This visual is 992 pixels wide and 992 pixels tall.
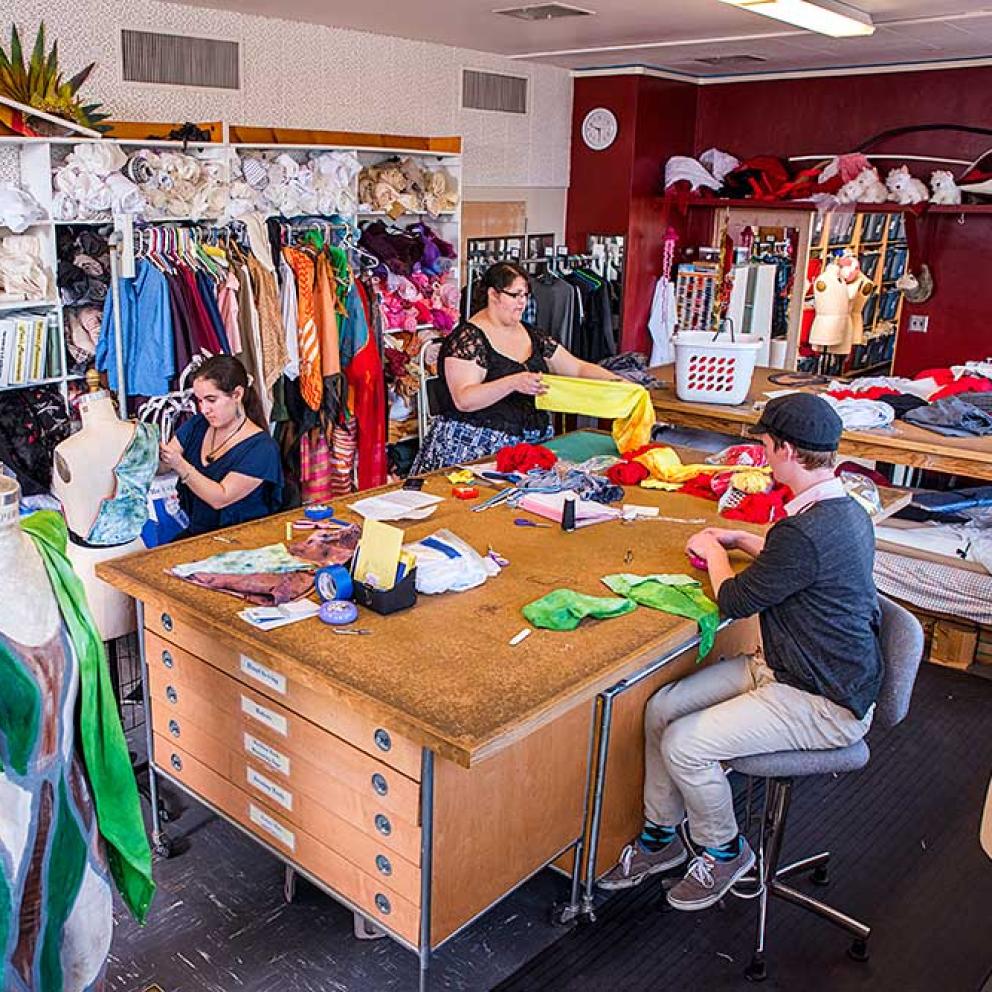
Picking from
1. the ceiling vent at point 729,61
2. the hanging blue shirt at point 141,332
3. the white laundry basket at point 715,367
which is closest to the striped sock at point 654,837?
the white laundry basket at point 715,367

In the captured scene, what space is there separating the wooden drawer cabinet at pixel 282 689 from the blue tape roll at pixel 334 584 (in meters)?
0.24

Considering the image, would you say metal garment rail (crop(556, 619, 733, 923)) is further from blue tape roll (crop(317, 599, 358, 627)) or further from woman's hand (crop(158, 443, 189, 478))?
woman's hand (crop(158, 443, 189, 478))

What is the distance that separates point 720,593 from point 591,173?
16.8 ft

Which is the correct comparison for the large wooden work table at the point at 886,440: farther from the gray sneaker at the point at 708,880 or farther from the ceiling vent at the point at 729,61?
the ceiling vent at the point at 729,61

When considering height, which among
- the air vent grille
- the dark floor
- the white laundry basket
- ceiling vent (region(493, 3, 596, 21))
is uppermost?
Answer: ceiling vent (region(493, 3, 596, 21))

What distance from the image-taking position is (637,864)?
3051 millimetres

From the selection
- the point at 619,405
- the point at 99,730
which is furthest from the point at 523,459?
the point at 99,730

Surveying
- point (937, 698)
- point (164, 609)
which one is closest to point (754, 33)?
point (937, 698)

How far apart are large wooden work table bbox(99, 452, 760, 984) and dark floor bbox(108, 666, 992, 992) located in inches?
10.4

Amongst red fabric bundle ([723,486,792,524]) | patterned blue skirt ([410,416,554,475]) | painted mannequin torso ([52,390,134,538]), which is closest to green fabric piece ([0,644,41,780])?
painted mannequin torso ([52,390,134,538])

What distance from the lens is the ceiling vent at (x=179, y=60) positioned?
4.76 metres

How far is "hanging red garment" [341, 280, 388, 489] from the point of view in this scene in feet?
17.9

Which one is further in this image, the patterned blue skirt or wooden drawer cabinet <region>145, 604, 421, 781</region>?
the patterned blue skirt

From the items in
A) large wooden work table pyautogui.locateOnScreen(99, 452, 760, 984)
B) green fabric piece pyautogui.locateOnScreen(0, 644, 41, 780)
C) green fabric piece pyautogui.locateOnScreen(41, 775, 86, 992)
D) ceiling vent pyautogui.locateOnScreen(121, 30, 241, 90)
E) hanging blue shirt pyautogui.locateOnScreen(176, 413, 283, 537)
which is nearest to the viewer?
green fabric piece pyautogui.locateOnScreen(0, 644, 41, 780)
